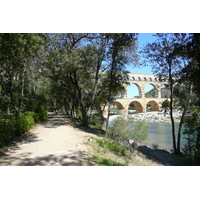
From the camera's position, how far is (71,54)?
18.1ft

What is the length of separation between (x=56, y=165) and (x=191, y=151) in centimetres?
497

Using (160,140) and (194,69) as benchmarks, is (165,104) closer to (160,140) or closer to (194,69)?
(194,69)

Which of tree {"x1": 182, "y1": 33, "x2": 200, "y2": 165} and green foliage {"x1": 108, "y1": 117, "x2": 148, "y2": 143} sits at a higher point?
tree {"x1": 182, "y1": 33, "x2": 200, "y2": 165}

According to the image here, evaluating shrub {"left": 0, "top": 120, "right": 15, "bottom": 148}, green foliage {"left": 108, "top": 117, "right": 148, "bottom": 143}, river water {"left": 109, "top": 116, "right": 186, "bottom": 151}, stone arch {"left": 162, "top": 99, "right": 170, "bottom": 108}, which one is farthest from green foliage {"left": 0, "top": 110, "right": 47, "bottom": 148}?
river water {"left": 109, "top": 116, "right": 186, "bottom": 151}

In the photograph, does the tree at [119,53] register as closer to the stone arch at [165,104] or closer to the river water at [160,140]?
the stone arch at [165,104]

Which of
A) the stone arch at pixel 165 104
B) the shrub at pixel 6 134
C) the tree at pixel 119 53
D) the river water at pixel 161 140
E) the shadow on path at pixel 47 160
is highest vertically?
the tree at pixel 119 53

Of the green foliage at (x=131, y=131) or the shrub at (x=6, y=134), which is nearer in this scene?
the shrub at (x=6, y=134)

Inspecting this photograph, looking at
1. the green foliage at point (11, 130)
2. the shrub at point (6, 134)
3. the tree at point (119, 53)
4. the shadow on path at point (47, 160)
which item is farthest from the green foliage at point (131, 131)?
the shadow on path at point (47, 160)

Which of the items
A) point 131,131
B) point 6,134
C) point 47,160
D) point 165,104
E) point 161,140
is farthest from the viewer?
point 161,140

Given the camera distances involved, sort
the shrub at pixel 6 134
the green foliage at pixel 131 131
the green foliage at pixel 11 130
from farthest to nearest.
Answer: the green foliage at pixel 131 131
the green foliage at pixel 11 130
the shrub at pixel 6 134

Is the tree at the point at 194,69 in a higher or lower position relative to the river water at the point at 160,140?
higher

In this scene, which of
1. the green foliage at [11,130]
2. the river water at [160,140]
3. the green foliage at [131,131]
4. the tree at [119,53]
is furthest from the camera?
the green foliage at [131,131]

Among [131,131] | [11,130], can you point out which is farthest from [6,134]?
[131,131]

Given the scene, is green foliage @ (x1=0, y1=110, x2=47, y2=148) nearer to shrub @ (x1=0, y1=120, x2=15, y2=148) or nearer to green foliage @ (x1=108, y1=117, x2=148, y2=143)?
shrub @ (x1=0, y1=120, x2=15, y2=148)
